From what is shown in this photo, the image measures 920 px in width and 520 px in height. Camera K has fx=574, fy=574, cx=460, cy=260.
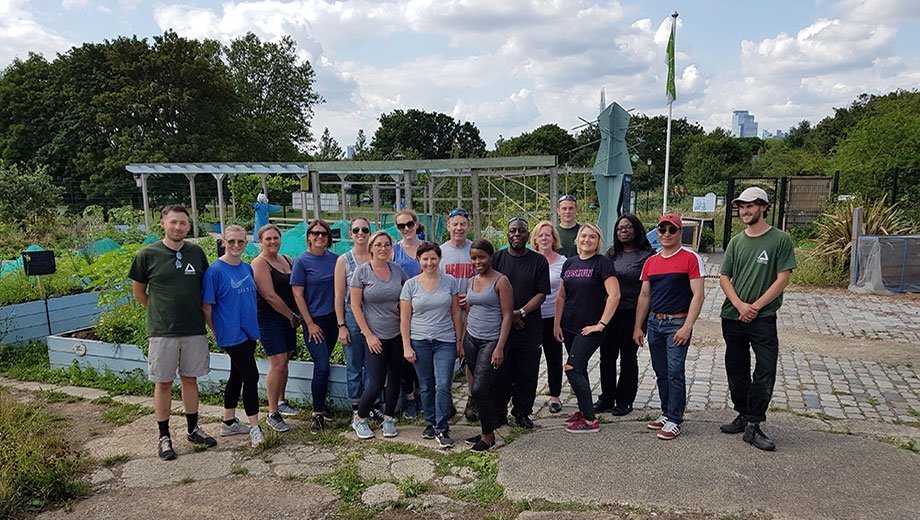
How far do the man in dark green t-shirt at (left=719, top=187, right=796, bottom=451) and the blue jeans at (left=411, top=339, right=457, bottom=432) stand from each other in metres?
1.96

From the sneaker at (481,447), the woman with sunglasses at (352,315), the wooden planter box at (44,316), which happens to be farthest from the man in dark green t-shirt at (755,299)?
the wooden planter box at (44,316)

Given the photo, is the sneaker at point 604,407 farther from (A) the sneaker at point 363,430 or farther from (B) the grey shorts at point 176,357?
(B) the grey shorts at point 176,357

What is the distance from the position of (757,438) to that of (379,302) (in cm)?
278

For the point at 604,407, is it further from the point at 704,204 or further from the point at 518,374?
the point at 704,204

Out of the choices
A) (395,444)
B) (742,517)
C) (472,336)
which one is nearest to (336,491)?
(395,444)

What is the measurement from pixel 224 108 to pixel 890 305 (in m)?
32.6

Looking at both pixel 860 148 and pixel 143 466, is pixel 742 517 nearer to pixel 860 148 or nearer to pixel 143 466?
pixel 143 466

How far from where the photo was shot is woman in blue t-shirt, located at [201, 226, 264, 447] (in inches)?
158

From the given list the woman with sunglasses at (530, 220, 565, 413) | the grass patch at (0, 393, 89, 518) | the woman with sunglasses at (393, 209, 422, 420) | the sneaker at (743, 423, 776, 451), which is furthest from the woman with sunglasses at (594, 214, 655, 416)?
the grass patch at (0, 393, 89, 518)

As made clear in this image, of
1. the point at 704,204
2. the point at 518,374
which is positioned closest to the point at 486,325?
the point at 518,374

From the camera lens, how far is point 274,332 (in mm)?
4324

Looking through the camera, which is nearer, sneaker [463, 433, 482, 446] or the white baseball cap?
the white baseball cap

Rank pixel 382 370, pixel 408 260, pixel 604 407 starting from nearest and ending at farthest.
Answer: pixel 382 370 → pixel 408 260 → pixel 604 407

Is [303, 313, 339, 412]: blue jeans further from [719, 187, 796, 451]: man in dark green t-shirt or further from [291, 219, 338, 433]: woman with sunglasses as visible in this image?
[719, 187, 796, 451]: man in dark green t-shirt
